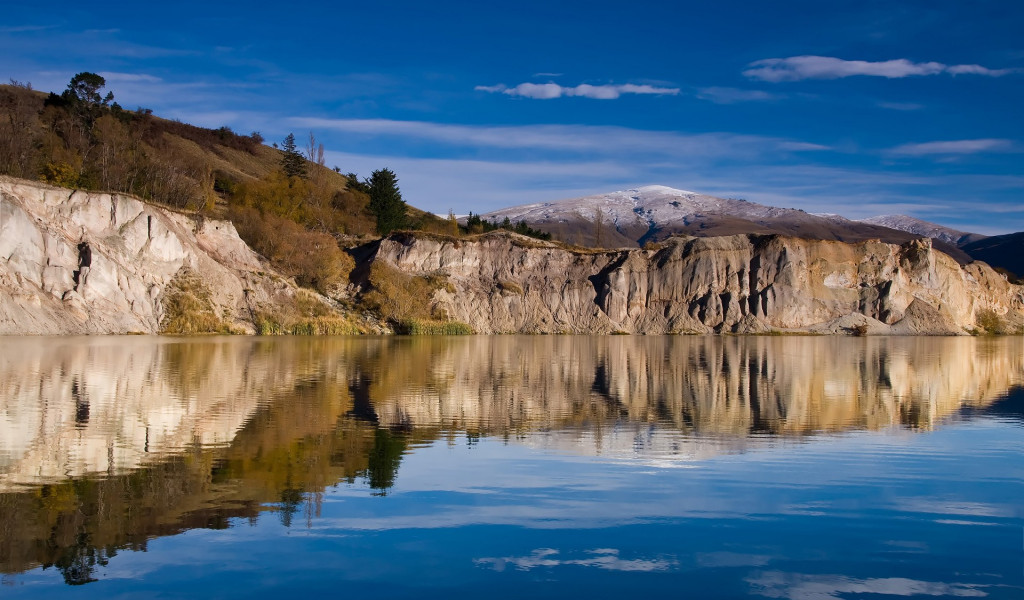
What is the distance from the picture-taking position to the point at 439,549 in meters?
8.19

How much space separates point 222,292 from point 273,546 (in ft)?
193

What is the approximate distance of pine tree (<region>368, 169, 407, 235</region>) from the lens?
335ft

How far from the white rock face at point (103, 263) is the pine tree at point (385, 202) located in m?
35.0

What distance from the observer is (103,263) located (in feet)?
180

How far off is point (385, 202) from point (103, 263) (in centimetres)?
4983

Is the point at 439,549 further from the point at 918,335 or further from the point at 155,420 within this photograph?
the point at 918,335

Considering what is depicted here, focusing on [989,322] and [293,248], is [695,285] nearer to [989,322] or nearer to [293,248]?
[989,322]

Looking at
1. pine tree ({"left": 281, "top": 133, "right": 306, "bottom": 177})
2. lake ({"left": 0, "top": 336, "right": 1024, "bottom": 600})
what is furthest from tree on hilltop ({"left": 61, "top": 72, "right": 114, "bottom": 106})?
lake ({"left": 0, "top": 336, "right": 1024, "bottom": 600})

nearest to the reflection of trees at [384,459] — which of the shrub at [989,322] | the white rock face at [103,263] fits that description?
the white rock face at [103,263]

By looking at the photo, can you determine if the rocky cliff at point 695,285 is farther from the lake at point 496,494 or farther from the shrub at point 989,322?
the lake at point 496,494

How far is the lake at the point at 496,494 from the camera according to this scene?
24.3 ft

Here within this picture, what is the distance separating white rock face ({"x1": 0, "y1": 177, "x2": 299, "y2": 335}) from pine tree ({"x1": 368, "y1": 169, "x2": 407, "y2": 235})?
35.0m

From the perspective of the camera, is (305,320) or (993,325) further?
(993,325)

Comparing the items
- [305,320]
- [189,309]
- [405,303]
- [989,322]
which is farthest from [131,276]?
[989,322]
